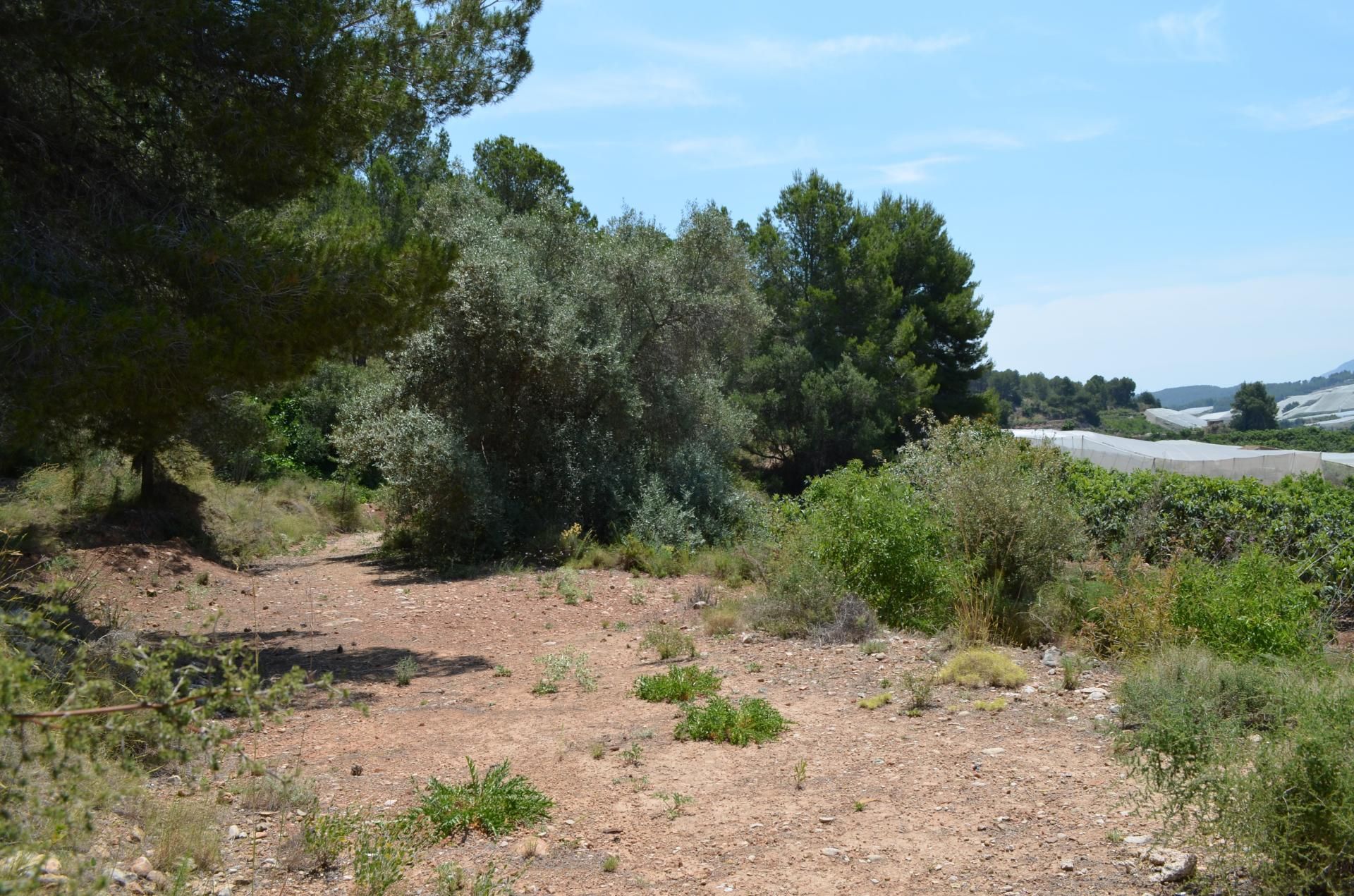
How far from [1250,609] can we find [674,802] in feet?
15.8

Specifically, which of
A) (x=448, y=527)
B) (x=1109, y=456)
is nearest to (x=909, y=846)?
(x=448, y=527)

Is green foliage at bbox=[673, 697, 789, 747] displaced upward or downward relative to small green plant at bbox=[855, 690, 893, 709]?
upward

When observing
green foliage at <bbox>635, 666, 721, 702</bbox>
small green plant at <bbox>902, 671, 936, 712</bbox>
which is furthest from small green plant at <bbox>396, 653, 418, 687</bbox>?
small green plant at <bbox>902, 671, 936, 712</bbox>

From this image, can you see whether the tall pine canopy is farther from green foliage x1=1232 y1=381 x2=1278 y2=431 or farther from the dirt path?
green foliage x1=1232 y1=381 x2=1278 y2=431

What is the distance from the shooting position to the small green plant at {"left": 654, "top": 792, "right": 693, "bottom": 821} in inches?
189

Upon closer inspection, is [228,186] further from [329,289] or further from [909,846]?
[909,846]

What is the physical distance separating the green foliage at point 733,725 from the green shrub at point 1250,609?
11.3 ft

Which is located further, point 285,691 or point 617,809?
point 617,809

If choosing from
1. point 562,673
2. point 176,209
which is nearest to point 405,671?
point 562,673

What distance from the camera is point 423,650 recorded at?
30.9 feet

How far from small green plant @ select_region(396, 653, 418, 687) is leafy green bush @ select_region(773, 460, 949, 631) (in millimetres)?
3623

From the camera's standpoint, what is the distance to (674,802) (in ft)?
16.3

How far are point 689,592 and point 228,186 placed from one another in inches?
265

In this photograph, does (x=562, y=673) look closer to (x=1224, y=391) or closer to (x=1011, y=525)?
(x=1011, y=525)
